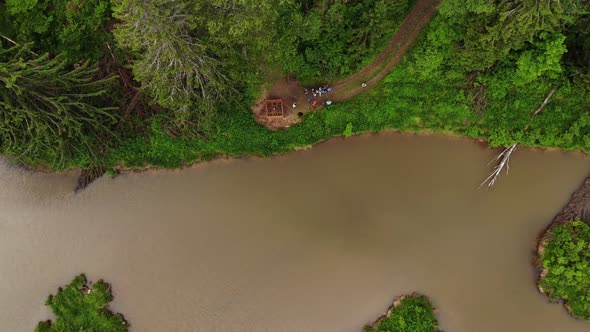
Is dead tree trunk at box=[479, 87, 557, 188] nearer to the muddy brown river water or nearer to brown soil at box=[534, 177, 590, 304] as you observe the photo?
the muddy brown river water

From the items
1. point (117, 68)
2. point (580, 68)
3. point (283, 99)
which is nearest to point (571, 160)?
point (580, 68)

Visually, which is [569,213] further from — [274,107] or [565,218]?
[274,107]

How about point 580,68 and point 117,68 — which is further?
point 117,68

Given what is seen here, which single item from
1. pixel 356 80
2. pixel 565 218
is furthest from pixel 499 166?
pixel 356 80

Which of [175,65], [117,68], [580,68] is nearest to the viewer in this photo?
[175,65]

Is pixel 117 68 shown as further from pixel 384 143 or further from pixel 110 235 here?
pixel 384 143

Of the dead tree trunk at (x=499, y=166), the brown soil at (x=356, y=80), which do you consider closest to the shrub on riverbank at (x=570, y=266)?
the dead tree trunk at (x=499, y=166)
